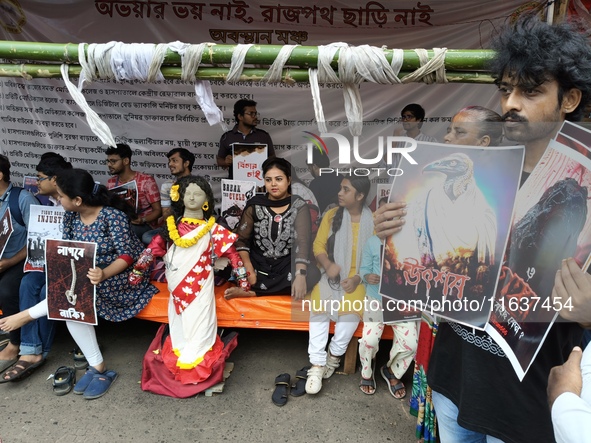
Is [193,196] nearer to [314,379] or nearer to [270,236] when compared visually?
[270,236]

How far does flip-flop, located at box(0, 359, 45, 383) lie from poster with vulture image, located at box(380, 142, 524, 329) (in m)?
2.77

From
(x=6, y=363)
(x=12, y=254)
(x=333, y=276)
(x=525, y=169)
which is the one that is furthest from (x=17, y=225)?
(x=525, y=169)

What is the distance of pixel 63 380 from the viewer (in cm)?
277

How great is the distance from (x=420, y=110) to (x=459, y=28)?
1160mm

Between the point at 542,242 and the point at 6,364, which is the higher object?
the point at 542,242

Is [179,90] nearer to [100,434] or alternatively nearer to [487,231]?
[100,434]

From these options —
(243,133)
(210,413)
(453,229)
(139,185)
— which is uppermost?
(243,133)

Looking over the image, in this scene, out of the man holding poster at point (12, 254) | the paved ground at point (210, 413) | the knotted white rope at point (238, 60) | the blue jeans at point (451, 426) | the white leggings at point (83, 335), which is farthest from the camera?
the man holding poster at point (12, 254)

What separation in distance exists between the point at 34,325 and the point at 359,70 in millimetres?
2801

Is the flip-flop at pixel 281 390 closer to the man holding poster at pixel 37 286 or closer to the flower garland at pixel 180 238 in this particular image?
the flower garland at pixel 180 238

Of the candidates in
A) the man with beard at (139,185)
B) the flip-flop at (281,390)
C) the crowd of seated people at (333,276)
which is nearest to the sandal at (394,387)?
the crowd of seated people at (333,276)

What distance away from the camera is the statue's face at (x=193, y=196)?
2715 millimetres

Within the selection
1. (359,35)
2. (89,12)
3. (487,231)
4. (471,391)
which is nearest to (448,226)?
(487,231)

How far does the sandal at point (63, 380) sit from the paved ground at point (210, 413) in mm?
48
